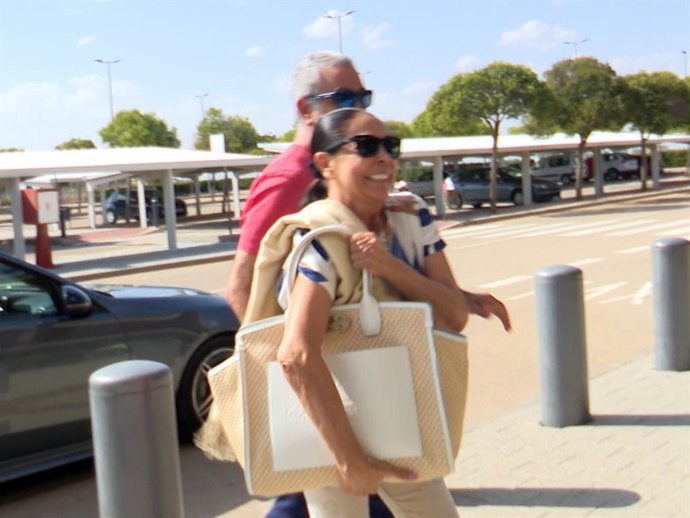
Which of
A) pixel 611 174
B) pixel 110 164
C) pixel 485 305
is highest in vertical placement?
pixel 110 164

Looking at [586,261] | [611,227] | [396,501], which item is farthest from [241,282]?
[611,227]

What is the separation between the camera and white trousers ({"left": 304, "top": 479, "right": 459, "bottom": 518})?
8.54 feet

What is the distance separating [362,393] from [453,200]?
36858 mm

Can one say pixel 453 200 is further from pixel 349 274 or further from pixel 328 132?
pixel 349 274

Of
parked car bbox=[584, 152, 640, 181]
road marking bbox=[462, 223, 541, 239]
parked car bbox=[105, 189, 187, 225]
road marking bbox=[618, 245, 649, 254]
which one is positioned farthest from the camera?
parked car bbox=[584, 152, 640, 181]

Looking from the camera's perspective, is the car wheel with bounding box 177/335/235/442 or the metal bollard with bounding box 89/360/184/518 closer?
the metal bollard with bounding box 89/360/184/518

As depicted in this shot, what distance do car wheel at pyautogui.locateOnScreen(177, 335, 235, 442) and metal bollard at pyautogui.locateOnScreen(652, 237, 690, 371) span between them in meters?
2.79

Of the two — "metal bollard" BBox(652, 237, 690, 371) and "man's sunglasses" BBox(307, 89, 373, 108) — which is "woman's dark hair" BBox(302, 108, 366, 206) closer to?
"man's sunglasses" BBox(307, 89, 373, 108)

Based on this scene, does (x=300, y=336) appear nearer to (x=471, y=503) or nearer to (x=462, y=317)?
(x=462, y=317)

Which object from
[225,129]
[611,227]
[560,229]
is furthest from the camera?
[225,129]

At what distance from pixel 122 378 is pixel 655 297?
4.69m

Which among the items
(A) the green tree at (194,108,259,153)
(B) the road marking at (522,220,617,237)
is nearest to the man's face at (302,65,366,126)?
(B) the road marking at (522,220,617,237)

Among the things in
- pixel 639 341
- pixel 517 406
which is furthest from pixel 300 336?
pixel 639 341

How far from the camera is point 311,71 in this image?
3006 millimetres
